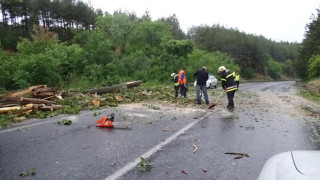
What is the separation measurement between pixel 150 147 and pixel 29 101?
7025mm

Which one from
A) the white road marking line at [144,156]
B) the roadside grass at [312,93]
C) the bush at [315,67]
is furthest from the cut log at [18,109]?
the bush at [315,67]

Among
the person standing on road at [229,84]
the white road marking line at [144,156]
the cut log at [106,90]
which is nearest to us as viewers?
the white road marking line at [144,156]

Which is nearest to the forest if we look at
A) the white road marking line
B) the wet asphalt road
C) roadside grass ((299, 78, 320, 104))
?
the wet asphalt road

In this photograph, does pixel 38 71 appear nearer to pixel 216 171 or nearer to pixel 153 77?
pixel 216 171

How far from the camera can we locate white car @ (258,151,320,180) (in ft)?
6.21

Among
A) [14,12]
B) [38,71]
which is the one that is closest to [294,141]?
[38,71]

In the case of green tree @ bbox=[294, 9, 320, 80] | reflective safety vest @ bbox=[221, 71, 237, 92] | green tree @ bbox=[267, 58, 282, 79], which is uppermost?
green tree @ bbox=[294, 9, 320, 80]

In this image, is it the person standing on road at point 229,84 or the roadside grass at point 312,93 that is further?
the roadside grass at point 312,93

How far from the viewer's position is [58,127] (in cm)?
750

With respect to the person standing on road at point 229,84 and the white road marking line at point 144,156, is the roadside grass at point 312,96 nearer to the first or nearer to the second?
the person standing on road at point 229,84

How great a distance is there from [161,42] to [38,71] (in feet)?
91.2

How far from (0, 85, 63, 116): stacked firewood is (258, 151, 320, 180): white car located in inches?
352

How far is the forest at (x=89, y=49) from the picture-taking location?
2024 cm

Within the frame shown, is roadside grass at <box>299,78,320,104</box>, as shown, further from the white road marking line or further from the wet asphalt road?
the white road marking line
